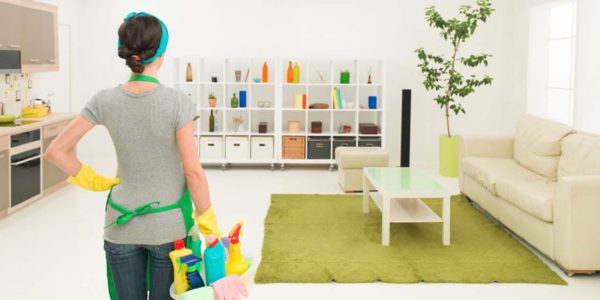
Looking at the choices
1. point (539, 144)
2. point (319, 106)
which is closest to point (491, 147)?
point (539, 144)

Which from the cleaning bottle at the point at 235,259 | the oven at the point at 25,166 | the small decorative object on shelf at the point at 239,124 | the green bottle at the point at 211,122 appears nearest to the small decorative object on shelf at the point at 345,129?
the small decorative object on shelf at the point at 239,124

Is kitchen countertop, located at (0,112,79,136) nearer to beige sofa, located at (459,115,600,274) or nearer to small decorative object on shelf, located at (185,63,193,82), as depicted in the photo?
small decorative object on shelf, located at (185,63,193,82)

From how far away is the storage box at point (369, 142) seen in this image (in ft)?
29.2

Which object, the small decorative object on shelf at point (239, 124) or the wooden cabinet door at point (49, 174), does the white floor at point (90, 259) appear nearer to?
the wooden cabinet door at point (49, 174)

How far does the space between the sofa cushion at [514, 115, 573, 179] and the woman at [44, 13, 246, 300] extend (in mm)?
4354

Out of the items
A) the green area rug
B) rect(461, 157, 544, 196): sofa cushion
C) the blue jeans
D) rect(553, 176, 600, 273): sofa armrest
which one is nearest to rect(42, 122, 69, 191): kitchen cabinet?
the green area rug

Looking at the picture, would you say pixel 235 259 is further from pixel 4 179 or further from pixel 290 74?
pixel 290 74

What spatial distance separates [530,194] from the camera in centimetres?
480

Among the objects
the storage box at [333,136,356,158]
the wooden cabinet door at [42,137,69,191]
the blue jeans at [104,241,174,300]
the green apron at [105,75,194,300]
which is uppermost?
the green apron at [105,75,194,300]

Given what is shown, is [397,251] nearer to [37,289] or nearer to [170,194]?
[37,289]

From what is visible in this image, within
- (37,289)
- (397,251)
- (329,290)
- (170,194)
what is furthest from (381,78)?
(170,194)

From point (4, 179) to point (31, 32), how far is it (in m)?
1.91

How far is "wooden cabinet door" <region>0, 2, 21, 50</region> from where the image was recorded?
622cm

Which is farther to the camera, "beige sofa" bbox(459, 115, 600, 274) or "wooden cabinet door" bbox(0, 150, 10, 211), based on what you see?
"wooden cabinet door" bbox(0, 150, 10, 211)
